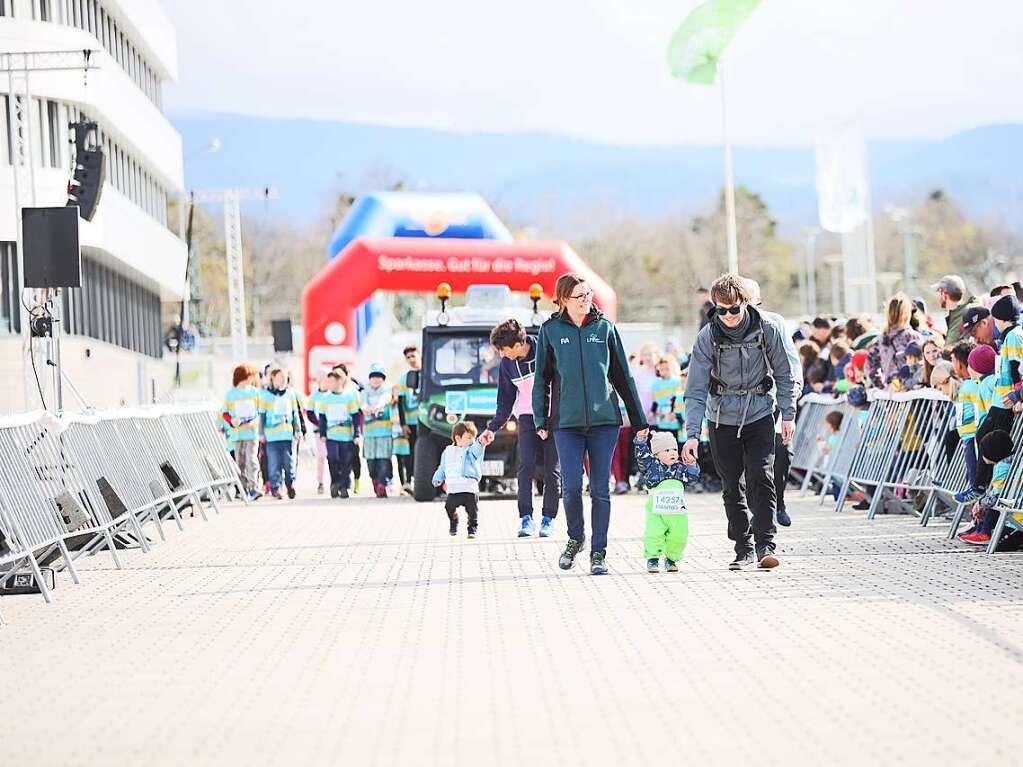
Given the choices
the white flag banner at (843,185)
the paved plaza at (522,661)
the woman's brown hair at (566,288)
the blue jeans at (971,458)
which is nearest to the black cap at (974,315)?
the blue jeans at (971,458)

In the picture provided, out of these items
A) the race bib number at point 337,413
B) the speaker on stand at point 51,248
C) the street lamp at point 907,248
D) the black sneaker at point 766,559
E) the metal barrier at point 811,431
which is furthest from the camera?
the street lamp at point 907,248

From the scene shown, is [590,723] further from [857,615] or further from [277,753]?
[857,615]

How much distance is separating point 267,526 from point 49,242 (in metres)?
4.74

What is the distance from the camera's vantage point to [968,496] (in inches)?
527

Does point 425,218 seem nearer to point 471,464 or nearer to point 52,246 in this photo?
point 52,246

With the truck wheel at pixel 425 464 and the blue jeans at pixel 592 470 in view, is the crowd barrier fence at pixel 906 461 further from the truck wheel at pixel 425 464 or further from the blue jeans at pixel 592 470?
the truck wheel at pixel 425 464

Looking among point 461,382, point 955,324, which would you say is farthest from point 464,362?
point 955,324

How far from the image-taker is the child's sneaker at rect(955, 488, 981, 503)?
13195 mm

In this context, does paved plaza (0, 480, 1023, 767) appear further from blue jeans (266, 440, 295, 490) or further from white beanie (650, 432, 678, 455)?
blue jeans (266, 440, 295, 490)

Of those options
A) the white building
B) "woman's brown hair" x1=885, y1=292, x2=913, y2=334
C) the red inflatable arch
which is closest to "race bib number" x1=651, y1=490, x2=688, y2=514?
"woman's brown hair" x1=885, y1=292, x2=913, y2=334

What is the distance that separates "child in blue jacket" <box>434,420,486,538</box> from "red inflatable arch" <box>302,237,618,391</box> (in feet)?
65.8

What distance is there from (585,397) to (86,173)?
18642 mm

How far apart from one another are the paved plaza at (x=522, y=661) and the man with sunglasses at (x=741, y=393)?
1.94 feet

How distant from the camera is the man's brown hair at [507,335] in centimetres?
1481
